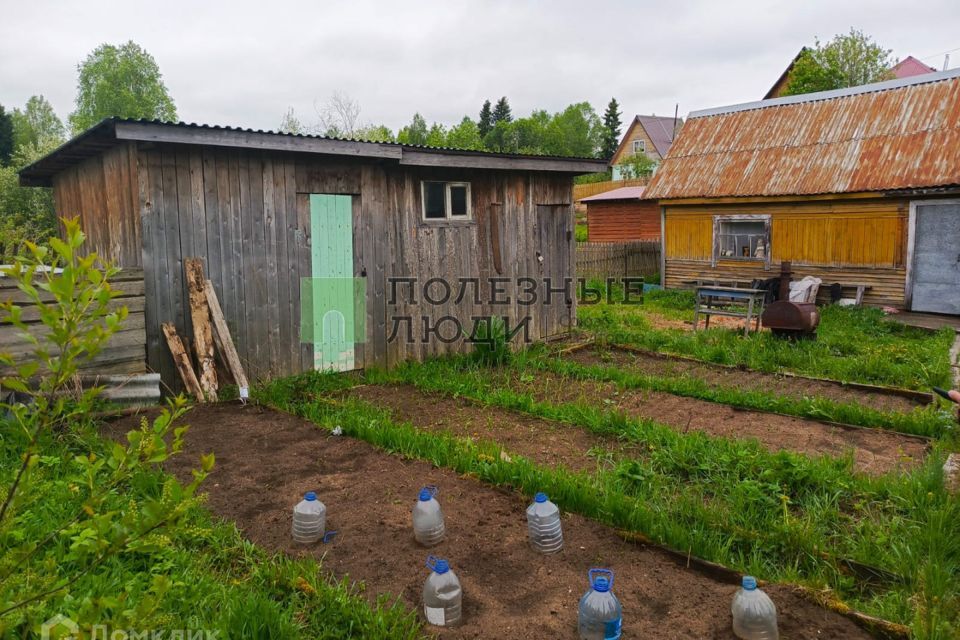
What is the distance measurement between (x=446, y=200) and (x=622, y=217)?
62.2 feet

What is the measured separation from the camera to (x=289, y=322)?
8.59 m

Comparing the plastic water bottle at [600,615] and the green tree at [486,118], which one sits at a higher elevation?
the green tree at [486,118]

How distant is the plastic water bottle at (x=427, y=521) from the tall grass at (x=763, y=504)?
103 centimetres

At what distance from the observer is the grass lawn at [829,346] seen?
28.6 ft

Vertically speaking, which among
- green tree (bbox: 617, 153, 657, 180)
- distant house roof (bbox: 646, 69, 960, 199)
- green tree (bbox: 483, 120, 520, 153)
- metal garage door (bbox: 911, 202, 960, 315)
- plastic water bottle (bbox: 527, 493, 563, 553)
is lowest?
plastic water bottle (bbox: 527, 493, 563, 553)

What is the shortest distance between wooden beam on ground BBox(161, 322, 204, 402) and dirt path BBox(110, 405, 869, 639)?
1124mm

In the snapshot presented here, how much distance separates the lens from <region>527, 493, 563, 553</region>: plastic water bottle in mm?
4078

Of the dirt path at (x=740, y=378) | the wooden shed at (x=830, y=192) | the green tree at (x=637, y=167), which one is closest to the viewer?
the dirt path at (x=740, y=378)

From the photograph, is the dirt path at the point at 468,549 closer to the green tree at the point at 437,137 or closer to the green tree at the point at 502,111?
the green tree at the point at 437,137

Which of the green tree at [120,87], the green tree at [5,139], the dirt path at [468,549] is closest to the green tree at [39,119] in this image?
the green tree at [120,87]

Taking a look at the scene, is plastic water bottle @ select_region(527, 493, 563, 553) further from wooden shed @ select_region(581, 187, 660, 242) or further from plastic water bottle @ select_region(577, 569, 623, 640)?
wooden shed @ select_region(581, 187, 660, 242)

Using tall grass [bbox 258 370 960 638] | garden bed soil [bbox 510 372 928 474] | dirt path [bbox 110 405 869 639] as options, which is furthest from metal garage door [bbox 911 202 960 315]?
dirt path [bbox 110 405 869 639]

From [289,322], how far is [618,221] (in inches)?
849

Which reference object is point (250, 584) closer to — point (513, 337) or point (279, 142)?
point (279, 142)
